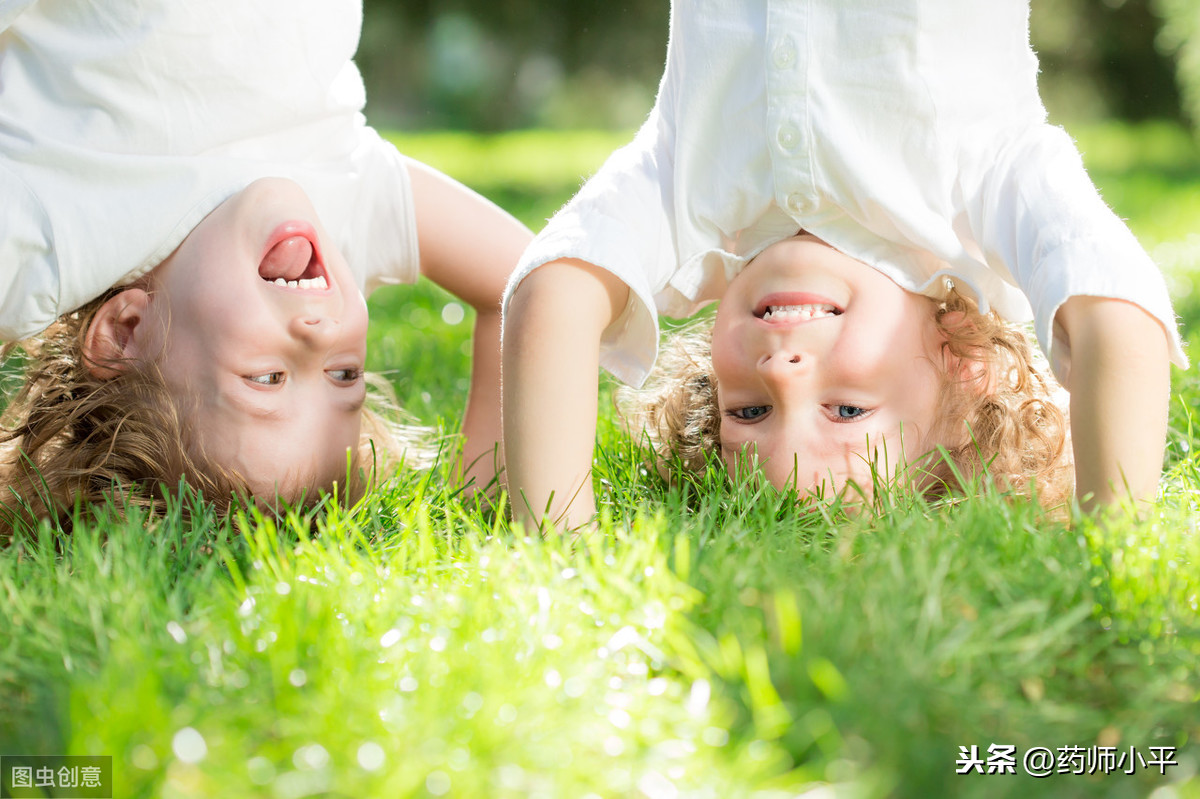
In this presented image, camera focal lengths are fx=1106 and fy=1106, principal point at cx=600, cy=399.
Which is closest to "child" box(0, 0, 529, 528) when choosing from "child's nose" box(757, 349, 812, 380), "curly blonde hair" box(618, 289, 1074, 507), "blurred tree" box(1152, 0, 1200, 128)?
"child's nose" box(757, 349, 812, 380)

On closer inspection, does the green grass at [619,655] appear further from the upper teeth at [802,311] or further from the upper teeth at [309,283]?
the upper teeth at [309,283]

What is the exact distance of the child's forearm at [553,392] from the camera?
190cm

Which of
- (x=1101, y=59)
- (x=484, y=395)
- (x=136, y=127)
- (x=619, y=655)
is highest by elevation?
(x=1101, y=59)

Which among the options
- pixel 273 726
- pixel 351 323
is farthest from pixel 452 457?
pixel 273 726

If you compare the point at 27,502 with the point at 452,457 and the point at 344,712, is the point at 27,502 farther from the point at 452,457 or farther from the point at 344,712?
the point at 344,712

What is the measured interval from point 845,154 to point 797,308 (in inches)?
11.8

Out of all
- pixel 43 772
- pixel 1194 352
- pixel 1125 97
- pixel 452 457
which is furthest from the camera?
pixel 1125 97

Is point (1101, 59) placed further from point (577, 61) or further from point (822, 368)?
point (822, 368)

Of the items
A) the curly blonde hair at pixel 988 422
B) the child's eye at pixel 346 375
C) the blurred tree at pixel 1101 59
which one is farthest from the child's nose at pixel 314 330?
the blurred tree at pixel 1101 59

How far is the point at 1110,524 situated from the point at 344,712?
1.09 meters

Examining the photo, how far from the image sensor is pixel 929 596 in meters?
1.35

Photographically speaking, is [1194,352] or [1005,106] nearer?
[1005,106]

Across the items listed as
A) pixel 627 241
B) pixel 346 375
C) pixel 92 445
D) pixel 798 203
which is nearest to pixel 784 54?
pixel 798 203

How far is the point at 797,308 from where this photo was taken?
81.0 inches
